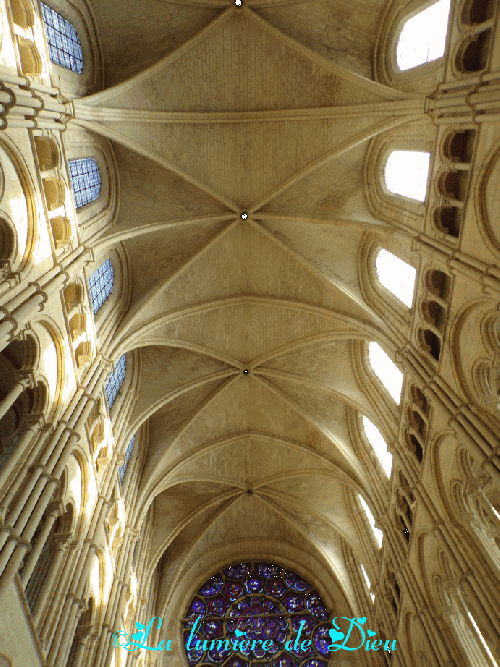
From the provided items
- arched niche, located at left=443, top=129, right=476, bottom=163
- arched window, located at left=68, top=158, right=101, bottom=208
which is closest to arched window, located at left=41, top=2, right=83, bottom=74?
arched window, located at left=68, top=158, right=101, bottom=208

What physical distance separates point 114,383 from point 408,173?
10.8m

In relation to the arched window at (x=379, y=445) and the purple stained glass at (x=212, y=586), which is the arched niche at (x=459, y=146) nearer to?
the arched window at (x=379, y=445)

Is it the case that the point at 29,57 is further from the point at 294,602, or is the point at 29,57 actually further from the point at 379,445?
the point at 294,602

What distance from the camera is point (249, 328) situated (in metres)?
19.4

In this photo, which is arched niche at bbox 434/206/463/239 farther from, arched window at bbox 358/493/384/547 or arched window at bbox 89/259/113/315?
arched window at bbox 358/493/384/547

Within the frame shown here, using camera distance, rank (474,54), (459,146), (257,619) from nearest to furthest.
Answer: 1. (474,54)
2. (459,146)
3. (257,619)

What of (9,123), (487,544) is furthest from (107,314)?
(487,544)

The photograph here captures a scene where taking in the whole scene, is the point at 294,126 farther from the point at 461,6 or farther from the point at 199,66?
the point at 461,6

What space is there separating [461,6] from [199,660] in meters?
21.9

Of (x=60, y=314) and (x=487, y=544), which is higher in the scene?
(x=60, y=314)

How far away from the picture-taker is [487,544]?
10.6 metres

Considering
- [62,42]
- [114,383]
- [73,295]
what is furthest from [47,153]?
[114,383]

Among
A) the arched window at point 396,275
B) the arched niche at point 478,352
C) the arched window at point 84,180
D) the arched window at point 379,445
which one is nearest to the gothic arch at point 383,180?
the arched window at point 396,275

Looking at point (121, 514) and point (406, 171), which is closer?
point (406, 171)
